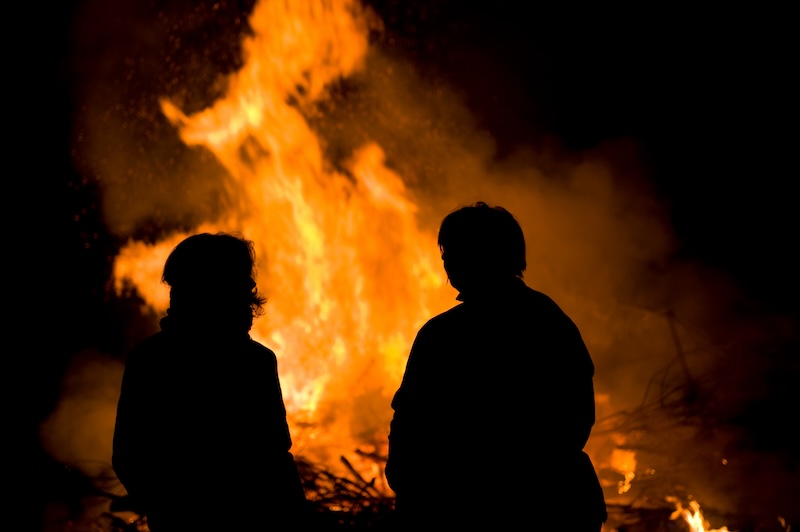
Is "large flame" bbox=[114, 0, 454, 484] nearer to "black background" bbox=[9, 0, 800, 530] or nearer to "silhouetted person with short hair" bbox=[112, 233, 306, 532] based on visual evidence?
"black background" bbox=[9, 0, 800, 530]

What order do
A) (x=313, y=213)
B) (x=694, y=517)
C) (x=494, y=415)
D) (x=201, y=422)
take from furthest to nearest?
1. (x=313, y=213)
2. (x=694, y=517)
3. (x=201, y=422)
4. (x=494, y=415)

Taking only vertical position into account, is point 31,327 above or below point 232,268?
above

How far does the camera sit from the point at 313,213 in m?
6.18

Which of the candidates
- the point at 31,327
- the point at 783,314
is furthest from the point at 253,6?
the point at 783,314

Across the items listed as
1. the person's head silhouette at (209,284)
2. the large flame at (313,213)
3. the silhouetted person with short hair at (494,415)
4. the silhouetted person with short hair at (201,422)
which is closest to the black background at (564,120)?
the large flame at (313,213)

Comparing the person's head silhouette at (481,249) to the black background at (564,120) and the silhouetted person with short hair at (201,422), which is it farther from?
the black background at (564,120)

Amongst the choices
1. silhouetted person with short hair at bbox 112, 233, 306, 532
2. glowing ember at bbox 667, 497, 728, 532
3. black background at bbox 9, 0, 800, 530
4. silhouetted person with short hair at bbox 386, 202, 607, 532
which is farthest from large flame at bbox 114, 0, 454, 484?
silhouetted person with short hair at bbox 386, 202, 607, 532

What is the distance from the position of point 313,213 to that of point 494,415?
192 inches

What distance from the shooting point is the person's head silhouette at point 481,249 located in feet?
5.35

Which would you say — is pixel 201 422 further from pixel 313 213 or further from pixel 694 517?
pixel 313 213

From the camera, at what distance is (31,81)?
6461 millimetres

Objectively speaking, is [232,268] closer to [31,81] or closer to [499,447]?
[499,447]

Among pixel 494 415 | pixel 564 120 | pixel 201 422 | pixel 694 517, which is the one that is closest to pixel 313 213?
pixel 564 120

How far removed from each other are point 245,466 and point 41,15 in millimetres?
6555
